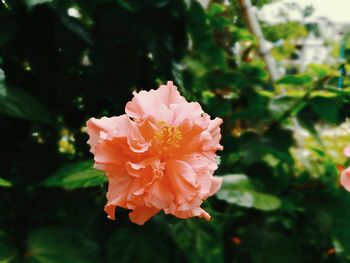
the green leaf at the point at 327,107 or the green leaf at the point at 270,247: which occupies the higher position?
the green leaf at the point at 327,107

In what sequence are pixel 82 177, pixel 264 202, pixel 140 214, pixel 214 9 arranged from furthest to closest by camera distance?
pixel 214 9 < pixel 264 202 < pixel 82 177 < pixel 140 214

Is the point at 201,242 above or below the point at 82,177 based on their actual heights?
below

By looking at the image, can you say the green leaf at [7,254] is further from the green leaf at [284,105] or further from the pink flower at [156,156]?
the green leaf at [284,105]

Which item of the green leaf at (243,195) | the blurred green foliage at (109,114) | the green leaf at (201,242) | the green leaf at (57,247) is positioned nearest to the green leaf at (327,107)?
the blurred green foliage at (109,114)

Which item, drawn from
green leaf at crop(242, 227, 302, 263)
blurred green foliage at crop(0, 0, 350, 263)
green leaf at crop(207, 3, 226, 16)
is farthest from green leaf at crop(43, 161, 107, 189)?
green leaf at crop(207, 3, 226, 16)

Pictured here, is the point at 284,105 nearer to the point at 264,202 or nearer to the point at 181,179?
the point at 264,202

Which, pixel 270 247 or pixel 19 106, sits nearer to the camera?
pixel 19 106

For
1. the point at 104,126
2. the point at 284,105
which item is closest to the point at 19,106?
the point at 104,126
